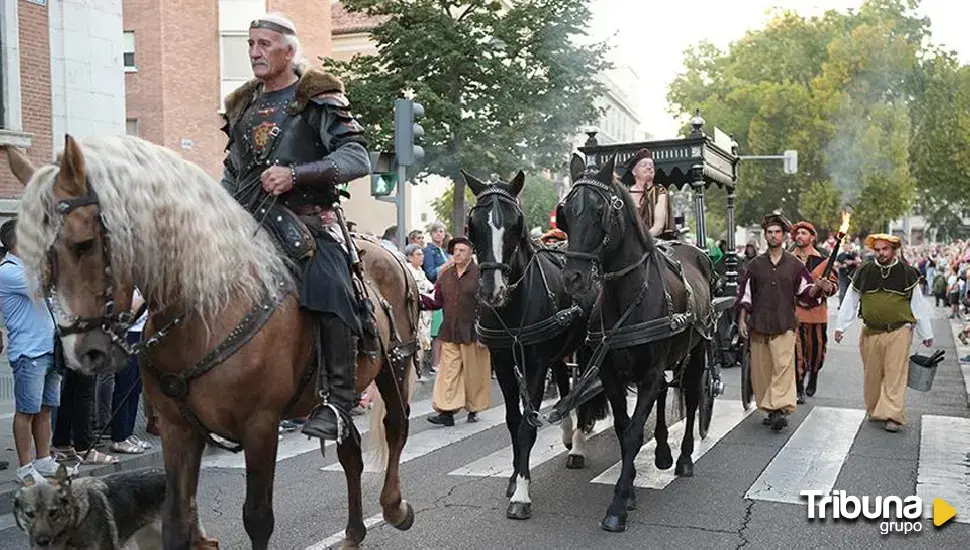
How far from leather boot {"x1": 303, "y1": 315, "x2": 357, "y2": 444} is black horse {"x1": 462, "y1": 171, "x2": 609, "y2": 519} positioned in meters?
1.94

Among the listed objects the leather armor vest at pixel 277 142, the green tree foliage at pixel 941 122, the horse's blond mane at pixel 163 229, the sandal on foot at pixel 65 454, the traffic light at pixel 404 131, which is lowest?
the sandal on foot at pixel 65 454

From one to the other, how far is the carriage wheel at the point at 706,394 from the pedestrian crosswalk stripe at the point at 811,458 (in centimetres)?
75

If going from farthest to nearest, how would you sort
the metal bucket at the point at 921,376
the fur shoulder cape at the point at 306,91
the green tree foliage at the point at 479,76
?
the green tree foliage at the point at 479,76, the metal bucket at the point at 921,376, the fur shoulder cape at the point at 306,91

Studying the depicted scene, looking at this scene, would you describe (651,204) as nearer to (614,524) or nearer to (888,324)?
(888,324)

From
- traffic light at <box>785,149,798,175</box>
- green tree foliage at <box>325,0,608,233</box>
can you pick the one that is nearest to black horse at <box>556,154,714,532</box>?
green tree foliage at <box>325,0,608,233</box>

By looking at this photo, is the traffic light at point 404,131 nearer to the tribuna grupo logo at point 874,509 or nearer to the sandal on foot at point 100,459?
the sandal on foot at point 100,459

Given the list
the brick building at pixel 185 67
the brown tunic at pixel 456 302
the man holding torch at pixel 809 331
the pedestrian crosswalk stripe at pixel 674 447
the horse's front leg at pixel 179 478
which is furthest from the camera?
the brick building at pixel 185 67

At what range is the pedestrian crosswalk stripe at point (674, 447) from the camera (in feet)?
23.2

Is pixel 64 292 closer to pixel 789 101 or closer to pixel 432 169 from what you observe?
pixel 432 169

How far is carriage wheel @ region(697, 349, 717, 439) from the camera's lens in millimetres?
8156

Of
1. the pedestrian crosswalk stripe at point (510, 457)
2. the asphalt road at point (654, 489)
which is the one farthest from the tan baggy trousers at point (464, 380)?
the pedestrian crosswalk stripe at point (510, 457)

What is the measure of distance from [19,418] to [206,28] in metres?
23.4

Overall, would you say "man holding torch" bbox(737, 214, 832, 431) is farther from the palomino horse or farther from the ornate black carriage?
the palomino horse

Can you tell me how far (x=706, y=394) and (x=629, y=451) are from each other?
246cm
